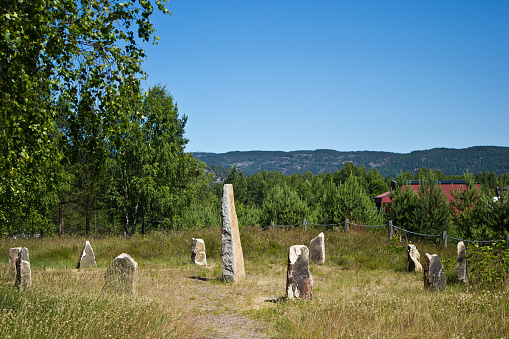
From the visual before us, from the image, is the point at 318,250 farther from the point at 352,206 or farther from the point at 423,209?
the point at 352,206

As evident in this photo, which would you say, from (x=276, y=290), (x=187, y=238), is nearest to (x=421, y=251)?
(x=276, y=290)

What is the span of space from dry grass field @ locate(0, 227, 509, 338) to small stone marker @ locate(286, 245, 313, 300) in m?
0.23

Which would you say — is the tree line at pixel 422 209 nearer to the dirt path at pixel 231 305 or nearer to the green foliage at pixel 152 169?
the green foliage at pixel 152 169

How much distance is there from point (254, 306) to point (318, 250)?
6.01 metres

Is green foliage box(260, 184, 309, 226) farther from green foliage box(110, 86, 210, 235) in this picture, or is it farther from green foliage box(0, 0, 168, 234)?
green foliage box(0, 0, 168, 234)

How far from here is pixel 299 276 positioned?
836 centimetres

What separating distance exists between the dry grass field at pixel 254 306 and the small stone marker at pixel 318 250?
460mm

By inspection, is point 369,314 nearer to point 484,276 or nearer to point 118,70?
point 484,276

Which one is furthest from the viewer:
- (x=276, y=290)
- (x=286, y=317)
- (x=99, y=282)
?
(x=276, y=290)

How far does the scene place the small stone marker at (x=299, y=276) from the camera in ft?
27.2

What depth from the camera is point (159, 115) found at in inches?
1017

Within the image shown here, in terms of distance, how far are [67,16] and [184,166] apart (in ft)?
71.0

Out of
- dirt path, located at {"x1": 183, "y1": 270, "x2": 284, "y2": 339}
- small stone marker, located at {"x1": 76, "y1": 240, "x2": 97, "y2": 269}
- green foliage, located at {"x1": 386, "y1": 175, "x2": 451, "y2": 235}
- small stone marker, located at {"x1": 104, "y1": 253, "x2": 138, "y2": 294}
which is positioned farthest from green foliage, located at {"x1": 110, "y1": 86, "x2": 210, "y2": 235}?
small stone marker, located at {"x1": 104, "y1": 253, "x2": 138, "y2": 294}

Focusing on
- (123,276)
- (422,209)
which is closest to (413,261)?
(422,209)
